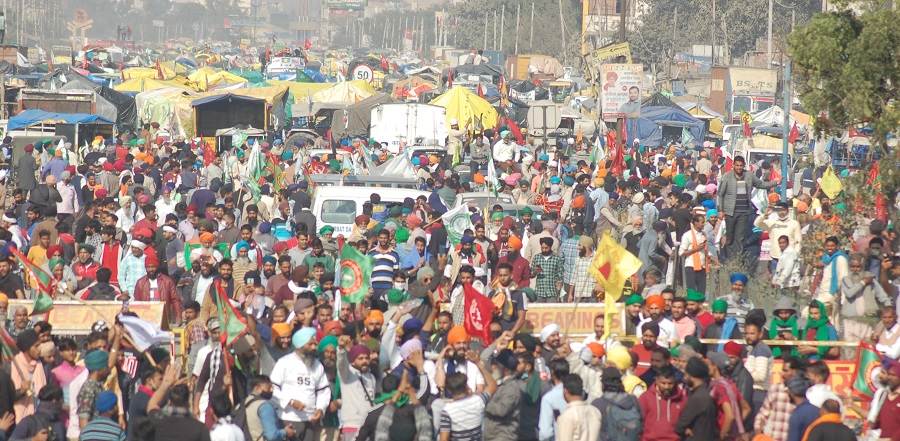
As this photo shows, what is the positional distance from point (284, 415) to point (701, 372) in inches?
109

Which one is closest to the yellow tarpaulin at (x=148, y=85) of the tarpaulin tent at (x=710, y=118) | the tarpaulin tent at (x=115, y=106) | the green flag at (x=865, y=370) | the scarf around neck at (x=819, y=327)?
the tarpaulin tent at (x=115, y=106)

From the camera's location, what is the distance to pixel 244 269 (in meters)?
13.6

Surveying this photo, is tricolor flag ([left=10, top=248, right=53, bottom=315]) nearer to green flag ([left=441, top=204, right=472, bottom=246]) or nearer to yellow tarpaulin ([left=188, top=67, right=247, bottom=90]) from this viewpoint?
green flag ([left=441, top=204, right=472, bottom=246])

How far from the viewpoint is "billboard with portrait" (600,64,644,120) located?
2647cm

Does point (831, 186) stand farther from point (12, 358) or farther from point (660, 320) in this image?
point (12, 358)

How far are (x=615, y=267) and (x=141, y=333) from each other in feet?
12.3

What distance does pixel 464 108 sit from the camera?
36.0 meters

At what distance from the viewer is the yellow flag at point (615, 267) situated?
11422 millimetres

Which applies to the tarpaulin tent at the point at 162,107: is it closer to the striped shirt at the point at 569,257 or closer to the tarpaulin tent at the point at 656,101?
the tarpaulin tent at the point at 656,101

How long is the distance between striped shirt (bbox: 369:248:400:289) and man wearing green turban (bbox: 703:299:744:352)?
364 centimetres

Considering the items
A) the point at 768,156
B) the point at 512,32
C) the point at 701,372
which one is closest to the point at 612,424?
the point at 701,372

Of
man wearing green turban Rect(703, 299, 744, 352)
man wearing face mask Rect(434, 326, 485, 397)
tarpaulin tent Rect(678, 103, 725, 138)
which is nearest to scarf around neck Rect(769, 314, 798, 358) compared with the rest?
man wearing green turban Rect(703, 299, 744, 352)

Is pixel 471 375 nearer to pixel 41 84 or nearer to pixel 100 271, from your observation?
pixel 100 271

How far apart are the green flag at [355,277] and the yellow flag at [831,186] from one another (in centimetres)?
989
